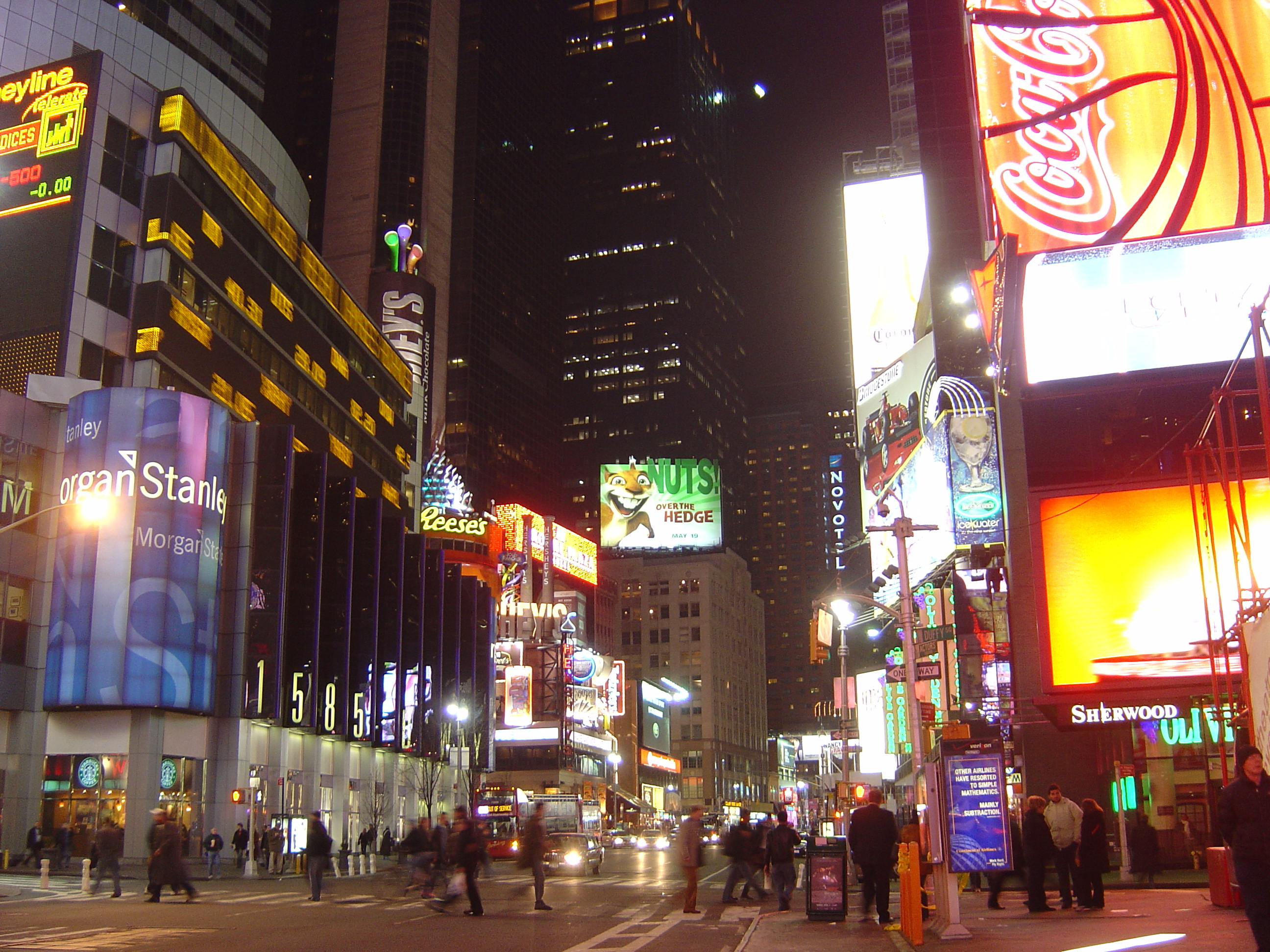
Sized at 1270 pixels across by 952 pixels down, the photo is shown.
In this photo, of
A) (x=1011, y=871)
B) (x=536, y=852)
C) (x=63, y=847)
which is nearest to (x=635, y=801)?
(x=63, y=847)

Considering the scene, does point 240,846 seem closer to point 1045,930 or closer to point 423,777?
point 423,777

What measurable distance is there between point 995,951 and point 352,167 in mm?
134814

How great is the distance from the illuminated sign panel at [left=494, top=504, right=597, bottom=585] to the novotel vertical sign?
224ft

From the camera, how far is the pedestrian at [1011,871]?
2078 centimetres

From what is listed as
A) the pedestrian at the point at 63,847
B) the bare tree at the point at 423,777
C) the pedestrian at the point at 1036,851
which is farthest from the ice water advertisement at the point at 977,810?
the bare tree at the point at 423,777

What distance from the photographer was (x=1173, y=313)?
34.5 m

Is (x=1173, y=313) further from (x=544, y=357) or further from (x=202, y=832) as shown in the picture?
(x=544, y=357)

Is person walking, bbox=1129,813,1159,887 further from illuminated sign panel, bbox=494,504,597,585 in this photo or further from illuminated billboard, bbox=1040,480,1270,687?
illuminated sign panel, bbox=494,504,597,585

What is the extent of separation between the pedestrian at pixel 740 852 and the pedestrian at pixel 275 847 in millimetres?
25895

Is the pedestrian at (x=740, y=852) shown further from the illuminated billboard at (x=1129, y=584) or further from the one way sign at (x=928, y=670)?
the illuminated billboard at (x=1129, y=584)

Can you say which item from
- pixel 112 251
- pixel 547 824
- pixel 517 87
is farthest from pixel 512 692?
pixel 517 87

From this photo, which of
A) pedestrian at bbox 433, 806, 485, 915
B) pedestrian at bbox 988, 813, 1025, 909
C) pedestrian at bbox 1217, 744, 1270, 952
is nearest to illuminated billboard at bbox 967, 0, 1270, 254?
pedestrian at bbox 988, 813, 1025, 909

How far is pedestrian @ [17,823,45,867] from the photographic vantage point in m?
39.5

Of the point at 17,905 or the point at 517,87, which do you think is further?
the point at 517,87
